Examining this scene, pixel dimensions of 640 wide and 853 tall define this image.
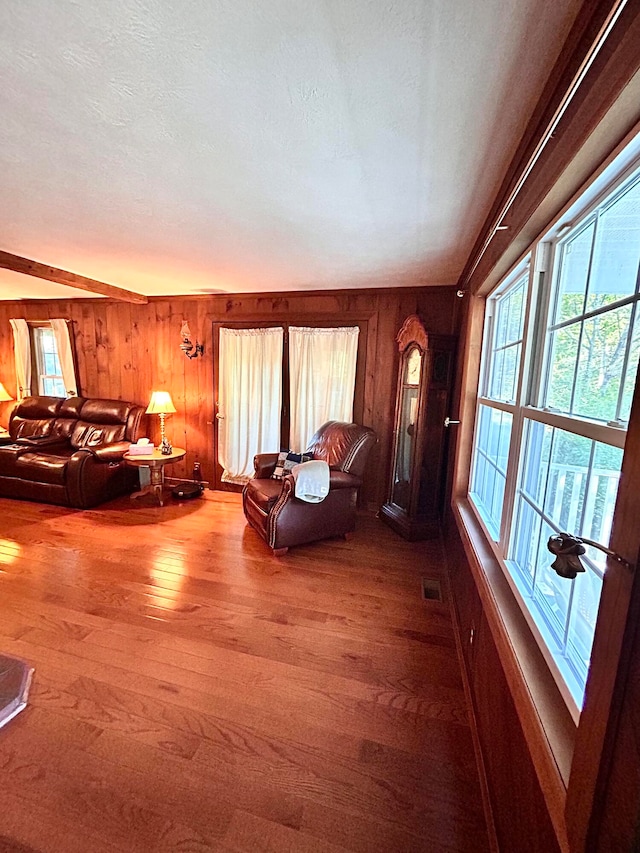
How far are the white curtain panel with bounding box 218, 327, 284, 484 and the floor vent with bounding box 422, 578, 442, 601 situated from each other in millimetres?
2123

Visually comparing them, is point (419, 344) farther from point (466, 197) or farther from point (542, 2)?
point (542, 2)

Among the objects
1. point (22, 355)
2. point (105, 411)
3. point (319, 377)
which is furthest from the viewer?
point (22, 355)

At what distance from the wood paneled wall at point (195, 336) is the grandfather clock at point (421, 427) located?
334 millimetres

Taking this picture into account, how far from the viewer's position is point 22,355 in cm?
471

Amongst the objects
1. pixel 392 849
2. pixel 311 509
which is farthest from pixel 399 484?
pixel 392 849

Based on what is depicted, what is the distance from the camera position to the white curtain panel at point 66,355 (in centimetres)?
448

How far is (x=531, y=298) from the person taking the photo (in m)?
1.36

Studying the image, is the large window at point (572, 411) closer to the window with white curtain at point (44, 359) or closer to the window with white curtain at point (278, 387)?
the window with white curtain at point (278, 387)

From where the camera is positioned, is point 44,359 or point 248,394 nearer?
point 248,394

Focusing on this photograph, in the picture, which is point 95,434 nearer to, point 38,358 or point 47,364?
point 47,364

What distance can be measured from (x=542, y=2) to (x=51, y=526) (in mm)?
4190

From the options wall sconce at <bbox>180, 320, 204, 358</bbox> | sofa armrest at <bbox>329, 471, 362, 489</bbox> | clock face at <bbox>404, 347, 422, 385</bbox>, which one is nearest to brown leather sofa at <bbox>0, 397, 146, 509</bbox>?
wall sconce at <bbox>180, 320, 204, 358</bbox>

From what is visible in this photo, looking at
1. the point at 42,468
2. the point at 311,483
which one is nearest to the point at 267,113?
the point at 311,483

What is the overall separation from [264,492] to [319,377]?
1.40m
